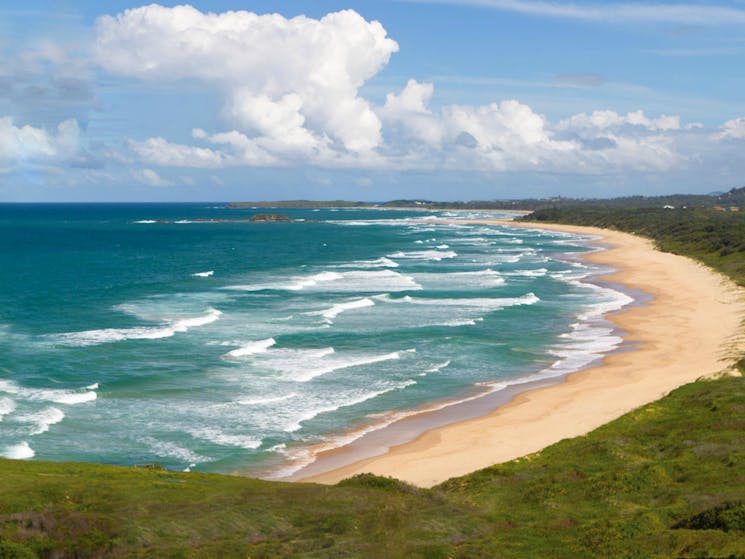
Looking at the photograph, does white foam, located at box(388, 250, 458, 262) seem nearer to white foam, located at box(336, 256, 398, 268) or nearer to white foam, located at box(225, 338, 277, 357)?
white foam, located at box(336, 256, 398, 268)

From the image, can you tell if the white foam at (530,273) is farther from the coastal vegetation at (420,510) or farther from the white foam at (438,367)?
the coastal vegetation at (420,510)

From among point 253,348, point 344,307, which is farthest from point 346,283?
point 253,348

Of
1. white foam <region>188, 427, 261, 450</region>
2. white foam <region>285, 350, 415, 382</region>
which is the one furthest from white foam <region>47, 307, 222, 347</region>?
white foam <region>188, 427, 261, 450</region>

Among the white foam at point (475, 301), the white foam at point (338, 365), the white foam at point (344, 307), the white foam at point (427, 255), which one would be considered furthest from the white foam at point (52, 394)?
the white foam at point (427, 255)

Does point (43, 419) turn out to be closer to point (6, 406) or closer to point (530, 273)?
point (6, 406)

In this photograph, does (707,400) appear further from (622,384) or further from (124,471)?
(124,471)
